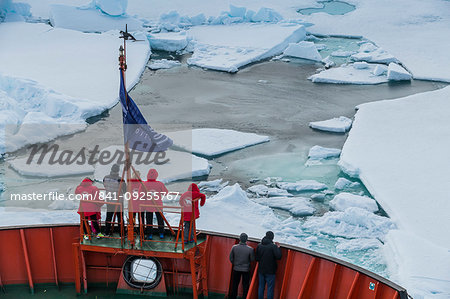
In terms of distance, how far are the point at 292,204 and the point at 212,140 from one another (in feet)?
12.2

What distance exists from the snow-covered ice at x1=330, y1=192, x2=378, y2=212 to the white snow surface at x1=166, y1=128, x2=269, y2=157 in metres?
3.58

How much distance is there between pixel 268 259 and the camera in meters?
5.99

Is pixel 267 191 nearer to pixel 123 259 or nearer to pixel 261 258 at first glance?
pixel 123 259

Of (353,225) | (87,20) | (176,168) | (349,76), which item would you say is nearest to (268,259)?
(353,225)

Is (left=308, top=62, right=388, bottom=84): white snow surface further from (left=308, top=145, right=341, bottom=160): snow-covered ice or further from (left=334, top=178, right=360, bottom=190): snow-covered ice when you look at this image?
(left=334, top=178, right=360, bottom=190): snow-covered ice

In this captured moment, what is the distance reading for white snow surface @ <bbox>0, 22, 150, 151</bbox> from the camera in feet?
48.8

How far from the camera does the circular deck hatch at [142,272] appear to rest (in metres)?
6.47

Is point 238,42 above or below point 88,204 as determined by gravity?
below

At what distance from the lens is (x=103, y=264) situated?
668 cm

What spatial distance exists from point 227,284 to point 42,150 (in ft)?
27.8

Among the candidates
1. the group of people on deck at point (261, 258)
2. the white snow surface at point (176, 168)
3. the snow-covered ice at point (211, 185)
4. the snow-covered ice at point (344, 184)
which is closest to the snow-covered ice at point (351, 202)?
the snow-covered ice at point (344, 184)

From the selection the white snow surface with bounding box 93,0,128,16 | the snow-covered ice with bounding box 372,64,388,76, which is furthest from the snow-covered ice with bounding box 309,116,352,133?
the white snow surface with bounding box 93,0,128,16

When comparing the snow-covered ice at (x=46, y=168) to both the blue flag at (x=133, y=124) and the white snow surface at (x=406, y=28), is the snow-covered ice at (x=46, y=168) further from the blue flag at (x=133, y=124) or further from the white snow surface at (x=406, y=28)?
the white snow surface at (x=406, y=28)

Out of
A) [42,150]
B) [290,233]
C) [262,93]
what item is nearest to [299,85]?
[262,93]
